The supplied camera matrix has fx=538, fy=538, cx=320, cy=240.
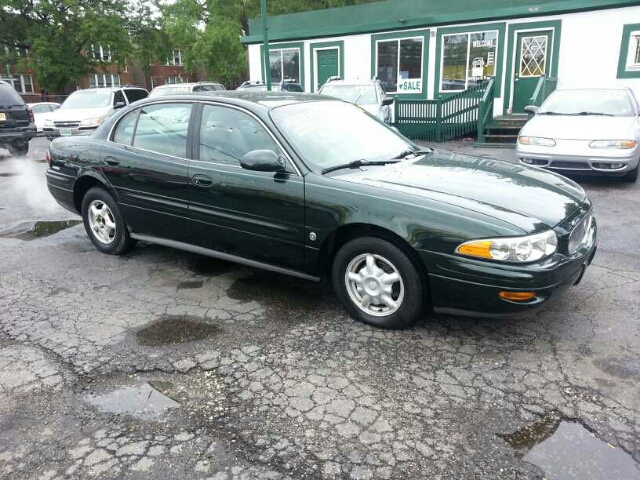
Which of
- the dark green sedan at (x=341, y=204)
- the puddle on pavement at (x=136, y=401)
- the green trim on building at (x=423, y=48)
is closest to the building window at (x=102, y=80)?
the green trim on building at (x=423, y=48)

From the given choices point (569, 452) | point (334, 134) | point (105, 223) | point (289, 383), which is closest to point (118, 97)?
point (105, 223)

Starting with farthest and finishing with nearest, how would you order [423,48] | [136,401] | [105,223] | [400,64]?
1. [400,64]
2. [423,48]
3. [105,223]
4. [136,401]

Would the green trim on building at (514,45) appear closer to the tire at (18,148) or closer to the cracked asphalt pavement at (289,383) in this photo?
the cracked asphalt pavement at (289,383)

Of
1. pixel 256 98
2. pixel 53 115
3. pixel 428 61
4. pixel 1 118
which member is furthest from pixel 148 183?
pixel 428 61

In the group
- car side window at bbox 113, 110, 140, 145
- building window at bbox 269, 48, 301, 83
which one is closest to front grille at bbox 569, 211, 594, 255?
car side window at bbox 113, 110, 140, 145

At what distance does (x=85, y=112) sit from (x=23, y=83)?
36.6 m

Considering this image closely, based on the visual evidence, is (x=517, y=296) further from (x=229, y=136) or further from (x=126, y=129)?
(x=126, y=129)

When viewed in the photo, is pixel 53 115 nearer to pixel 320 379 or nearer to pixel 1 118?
pixel 1 118

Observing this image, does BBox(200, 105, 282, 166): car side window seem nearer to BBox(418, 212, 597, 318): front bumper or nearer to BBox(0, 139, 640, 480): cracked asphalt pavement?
BBox(0, 139, 640, 480): cracked asphalt pavement

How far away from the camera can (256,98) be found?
4508mm

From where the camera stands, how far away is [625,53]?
1369 cm

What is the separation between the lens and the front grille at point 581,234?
11.5 feet

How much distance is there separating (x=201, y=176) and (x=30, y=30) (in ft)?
117

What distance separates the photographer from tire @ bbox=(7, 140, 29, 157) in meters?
13.3
